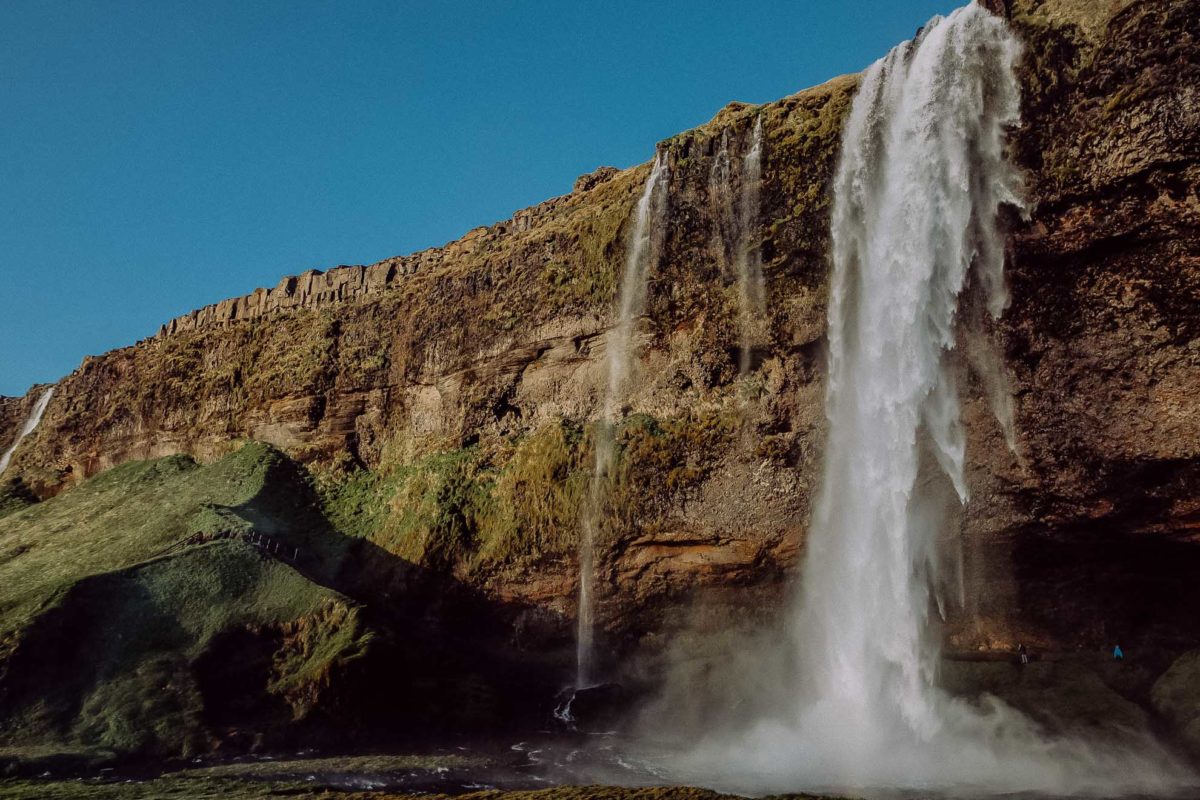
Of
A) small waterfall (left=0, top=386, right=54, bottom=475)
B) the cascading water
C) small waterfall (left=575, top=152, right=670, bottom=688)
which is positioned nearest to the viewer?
the cascading water

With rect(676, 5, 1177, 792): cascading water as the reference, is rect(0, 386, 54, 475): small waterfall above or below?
above

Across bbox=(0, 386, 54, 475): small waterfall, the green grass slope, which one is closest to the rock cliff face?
the green grass slope

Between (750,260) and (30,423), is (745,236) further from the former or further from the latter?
(30,423)

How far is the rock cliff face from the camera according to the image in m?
22.3

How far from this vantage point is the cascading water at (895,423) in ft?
78.5

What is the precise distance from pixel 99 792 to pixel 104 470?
126 feet

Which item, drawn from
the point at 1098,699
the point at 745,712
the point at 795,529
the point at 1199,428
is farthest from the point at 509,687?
the point at 1199,428

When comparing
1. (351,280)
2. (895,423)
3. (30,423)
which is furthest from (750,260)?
(30,423)

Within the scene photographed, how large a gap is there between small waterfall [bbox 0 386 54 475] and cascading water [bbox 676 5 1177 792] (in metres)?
54.4

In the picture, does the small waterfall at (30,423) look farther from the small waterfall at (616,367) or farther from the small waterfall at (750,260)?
the small waterfall at (750,260)

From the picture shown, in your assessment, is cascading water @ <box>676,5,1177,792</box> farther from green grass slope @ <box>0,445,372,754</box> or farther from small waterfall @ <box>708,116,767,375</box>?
green grass slope @ <box>0,445,372,754</box>

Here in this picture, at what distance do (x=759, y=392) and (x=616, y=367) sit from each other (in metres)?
6.08

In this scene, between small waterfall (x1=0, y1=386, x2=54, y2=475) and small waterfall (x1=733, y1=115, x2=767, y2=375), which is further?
small waterfall (x1=0, y1=386, x2=54, y2=475)

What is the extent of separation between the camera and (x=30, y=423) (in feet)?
207
